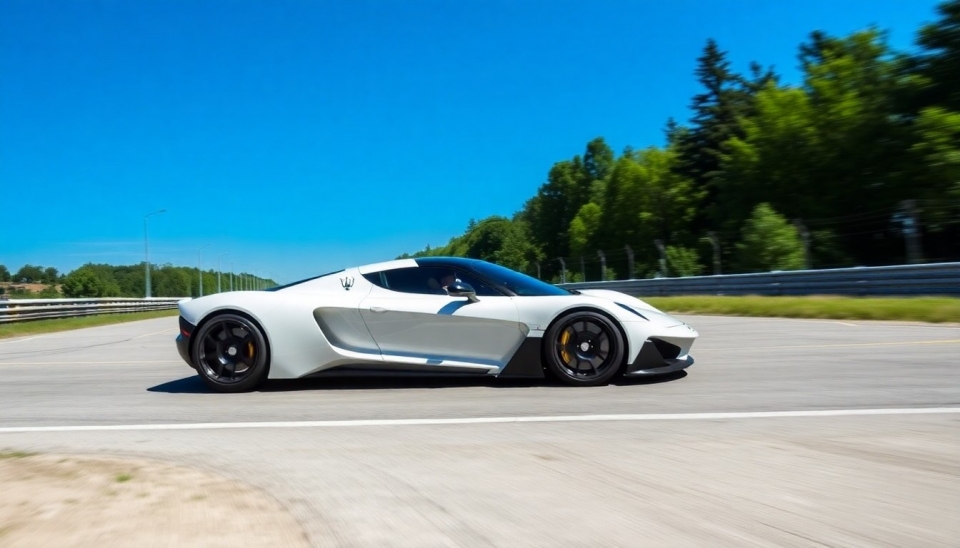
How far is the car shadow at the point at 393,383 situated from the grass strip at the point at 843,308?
22.0ft

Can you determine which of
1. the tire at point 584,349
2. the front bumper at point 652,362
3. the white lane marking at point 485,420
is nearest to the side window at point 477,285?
the tire at point 584,349

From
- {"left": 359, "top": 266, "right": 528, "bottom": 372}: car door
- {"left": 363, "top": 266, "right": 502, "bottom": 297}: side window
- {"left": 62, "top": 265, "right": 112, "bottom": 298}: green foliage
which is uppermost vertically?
{"left": 62, "top": 265, "right": 112, "bottom": 298}: green foliage

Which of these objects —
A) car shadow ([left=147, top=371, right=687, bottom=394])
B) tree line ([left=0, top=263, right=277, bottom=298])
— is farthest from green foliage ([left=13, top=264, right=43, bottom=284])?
car shadow ([left=147, top=371, right=687, bottom=394])

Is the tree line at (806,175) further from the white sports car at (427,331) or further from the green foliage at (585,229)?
the white sports car at (427,331)

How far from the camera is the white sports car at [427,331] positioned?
20.8 feet

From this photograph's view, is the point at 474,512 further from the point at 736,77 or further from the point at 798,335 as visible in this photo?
the point at 736,77

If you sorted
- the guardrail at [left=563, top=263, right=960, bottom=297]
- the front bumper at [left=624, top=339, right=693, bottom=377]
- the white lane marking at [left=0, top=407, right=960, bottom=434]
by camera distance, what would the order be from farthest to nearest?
the guardrail at [left=563, top=263, right=960, bottom=297] → the front bumper at [left=624, top=339, right=693, bottom=377] → the white lane marking at [left=0, top=407, right=960, bottom=434]

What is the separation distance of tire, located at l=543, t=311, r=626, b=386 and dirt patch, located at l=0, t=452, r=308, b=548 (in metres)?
3.29

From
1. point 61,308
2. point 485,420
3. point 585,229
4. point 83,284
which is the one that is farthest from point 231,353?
point 83,284

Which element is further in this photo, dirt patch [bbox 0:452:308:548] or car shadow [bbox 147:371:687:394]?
car shadow [bbox 147:371:687:394]

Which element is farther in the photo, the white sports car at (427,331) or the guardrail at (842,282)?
the guardrail at (842,282)

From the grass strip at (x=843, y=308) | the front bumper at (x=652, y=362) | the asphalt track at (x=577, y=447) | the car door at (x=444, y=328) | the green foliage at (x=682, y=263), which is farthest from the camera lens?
the green foliage at (x=682, y=263)

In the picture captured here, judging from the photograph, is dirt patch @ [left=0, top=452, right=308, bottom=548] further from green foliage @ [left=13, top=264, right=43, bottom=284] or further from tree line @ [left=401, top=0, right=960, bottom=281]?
green foliage @ [left=13, top=264, right=43, bottom=284]

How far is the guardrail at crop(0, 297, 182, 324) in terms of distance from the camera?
998 inches
